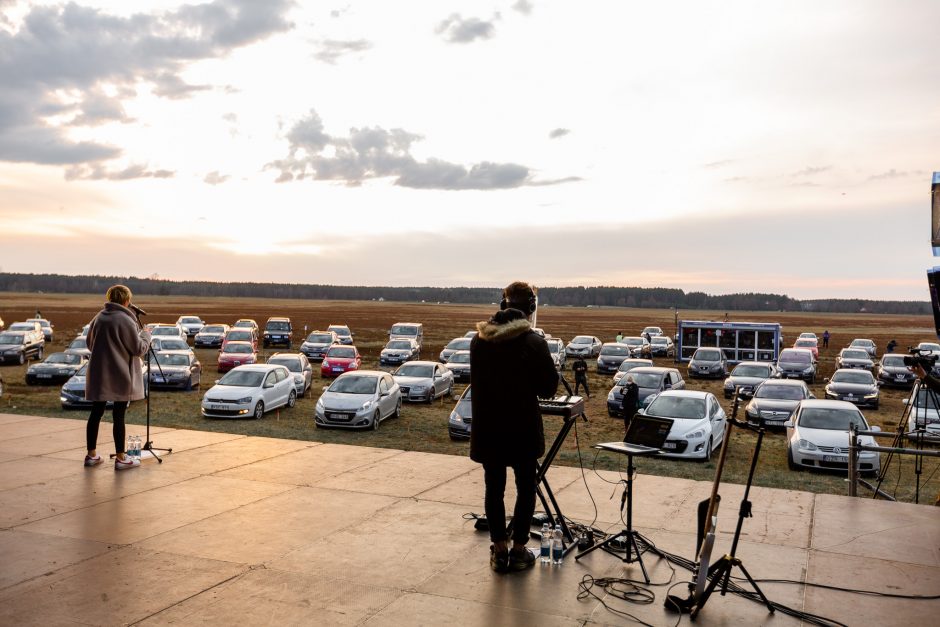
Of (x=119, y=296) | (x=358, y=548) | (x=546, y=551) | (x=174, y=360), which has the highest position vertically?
(x=119, y=296)

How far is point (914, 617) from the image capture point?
5.00 m

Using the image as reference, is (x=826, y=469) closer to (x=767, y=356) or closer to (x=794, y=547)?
(x=794, y=547)

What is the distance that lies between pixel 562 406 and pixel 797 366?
111 ft

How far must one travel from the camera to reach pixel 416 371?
25.6 meters

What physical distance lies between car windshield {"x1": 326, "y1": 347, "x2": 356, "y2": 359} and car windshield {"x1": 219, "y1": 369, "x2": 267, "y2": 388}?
12272mm

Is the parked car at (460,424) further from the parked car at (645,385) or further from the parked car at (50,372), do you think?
the parked car at (50,372)

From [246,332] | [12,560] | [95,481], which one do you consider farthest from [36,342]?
[12,560]

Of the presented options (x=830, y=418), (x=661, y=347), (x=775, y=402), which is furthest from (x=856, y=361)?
(x=830, y=418)

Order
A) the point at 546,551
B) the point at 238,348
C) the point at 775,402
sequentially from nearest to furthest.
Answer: the point at 546,551
the point at 775,402
the point at 238,348

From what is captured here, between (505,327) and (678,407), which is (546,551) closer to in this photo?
(505,327)

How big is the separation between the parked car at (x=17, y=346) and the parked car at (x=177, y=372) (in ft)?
40.3

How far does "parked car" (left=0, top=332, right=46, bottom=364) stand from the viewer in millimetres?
35031

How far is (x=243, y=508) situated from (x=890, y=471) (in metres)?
12.9

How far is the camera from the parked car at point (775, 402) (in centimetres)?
1983
